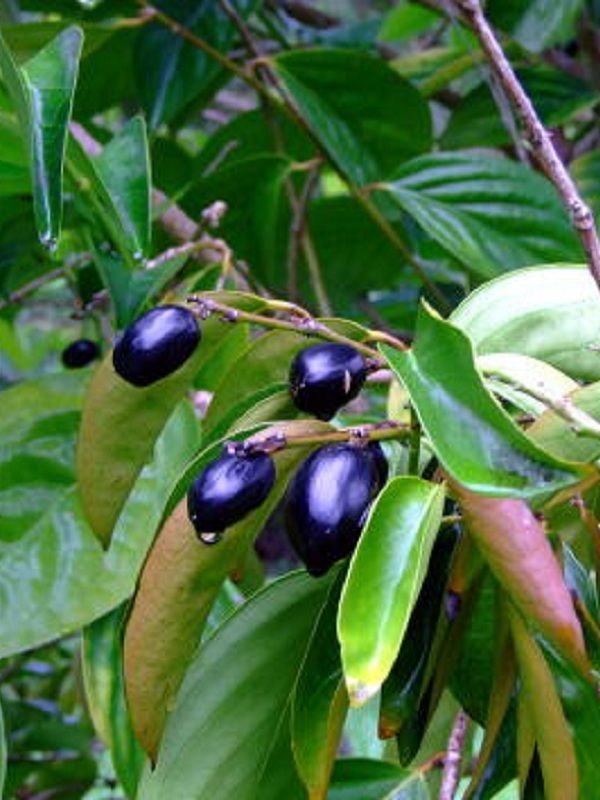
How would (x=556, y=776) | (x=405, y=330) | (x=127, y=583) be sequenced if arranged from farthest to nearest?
1. (x=405, y=330)
2. (x=127, y=583)
3. (x=556, y=776)

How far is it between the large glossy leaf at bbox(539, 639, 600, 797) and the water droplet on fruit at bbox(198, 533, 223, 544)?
0.16 meters

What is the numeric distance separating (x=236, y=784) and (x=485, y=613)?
0.15m

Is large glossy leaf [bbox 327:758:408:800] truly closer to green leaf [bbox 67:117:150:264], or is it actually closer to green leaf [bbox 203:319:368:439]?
green leaf [bbox 203:319:368:439]

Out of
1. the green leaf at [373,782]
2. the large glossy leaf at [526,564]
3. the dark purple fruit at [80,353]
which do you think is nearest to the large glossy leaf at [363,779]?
the green leaf at [373,782]

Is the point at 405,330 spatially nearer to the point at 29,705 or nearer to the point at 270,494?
the point at 29,705

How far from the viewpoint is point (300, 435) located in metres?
0.59

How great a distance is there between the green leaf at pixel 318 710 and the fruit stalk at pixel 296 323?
0.12 m

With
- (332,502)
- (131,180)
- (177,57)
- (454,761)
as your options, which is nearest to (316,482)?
(332,502)

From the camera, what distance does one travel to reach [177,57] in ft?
4.50

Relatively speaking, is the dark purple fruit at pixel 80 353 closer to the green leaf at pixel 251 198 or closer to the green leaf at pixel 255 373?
the green leaf at pixel 251 198

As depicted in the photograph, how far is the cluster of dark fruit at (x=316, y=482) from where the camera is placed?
0.55 meters

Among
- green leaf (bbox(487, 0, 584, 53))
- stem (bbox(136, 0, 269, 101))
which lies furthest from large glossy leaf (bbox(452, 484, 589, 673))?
green leaf (bbox(487, 0, 584, 53))

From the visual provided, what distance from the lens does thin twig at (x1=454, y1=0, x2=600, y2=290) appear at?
0.65 meters

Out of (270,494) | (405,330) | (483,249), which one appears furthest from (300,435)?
(405,330)
